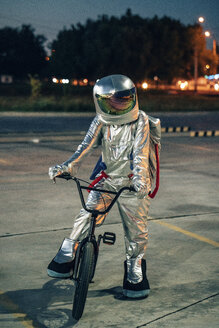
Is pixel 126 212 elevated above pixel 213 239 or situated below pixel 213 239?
above

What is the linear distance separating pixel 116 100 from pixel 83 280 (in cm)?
145

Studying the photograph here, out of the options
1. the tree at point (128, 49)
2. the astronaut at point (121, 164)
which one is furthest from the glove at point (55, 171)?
the tree at point (128, 49)

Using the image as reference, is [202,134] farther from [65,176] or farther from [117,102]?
[65,176]

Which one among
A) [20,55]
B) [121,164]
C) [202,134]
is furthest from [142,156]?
[20,55]

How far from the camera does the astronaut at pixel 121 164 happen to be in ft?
14.8

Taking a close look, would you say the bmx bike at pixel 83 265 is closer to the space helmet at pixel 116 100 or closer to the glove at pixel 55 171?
the glove at pixel 55 171

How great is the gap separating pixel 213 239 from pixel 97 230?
52.3 inches

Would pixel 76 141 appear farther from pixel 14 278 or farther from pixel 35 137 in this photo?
pixel 14 278

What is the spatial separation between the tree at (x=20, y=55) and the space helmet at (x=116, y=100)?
9504cm

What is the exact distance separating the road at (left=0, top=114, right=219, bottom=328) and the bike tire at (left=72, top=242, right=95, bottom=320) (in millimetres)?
108

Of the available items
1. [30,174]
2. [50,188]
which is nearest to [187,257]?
[50,188]

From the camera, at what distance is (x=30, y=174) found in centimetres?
1062

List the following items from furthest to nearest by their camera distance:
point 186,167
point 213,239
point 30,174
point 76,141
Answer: point 76,141 < point 186,167 < point 30,174 < point 213,239

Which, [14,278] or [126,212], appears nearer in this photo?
[126,212]
